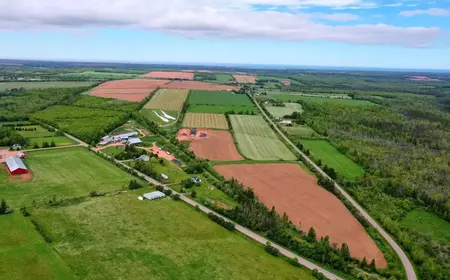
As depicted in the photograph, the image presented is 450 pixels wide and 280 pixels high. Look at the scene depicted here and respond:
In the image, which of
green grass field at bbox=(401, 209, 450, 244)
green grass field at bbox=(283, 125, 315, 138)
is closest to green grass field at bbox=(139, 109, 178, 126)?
green grass field at bbox=(283, 125, 315, 138)

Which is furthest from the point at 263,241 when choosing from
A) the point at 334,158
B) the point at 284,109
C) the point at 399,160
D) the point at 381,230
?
the point at 284,109

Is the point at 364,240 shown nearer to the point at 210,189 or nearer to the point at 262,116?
the point at 210,189

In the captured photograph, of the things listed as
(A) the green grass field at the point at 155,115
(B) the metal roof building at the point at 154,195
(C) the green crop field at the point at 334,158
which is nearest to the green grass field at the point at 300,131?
(C) the green crop field at the point at 334,158

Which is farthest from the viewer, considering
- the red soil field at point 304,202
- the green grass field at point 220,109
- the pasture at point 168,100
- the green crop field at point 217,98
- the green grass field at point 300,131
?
the green crop field at point 217,98

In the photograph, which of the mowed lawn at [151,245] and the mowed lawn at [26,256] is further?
the mowed lawn at [151,245]

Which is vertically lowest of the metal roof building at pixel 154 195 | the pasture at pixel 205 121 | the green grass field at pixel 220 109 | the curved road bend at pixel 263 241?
the curved road bend at pixel 263 241

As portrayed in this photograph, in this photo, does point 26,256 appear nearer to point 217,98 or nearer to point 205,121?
point 205,121

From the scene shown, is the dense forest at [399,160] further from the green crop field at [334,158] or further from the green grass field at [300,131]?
the green grass field at [300,131]

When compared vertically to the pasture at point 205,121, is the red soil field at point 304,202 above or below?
below
